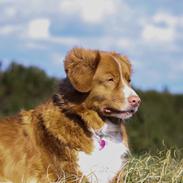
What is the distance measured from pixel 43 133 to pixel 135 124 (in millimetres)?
12758

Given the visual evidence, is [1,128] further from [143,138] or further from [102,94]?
[143,138]

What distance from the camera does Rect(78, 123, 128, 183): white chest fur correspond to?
8836 mm

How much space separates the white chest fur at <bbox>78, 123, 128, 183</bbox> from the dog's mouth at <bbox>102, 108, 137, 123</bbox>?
152 mm

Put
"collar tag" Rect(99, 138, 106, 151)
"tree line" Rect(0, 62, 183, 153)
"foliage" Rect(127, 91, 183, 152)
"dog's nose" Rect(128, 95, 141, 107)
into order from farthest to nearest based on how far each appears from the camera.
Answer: "tree line" Rect(0, 62, 183, 153) < "foliage" Rect(127, 91, 183, 152) < "collar tag" Rect(99, 138, 106, 151) < "dog's nose" Rect(128, 95, 141, 107)

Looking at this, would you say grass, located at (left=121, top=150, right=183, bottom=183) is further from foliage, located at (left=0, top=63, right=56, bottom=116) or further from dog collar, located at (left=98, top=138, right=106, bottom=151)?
foliage, located at (left=0, top=63, right=56, bottom=116)

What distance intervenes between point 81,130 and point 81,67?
0.78 m

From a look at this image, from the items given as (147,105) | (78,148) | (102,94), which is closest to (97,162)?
(78,148)

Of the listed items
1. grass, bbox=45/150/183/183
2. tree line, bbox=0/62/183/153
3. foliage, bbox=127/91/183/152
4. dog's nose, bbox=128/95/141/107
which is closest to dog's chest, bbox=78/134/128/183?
grass, bbox=45/150/183/183

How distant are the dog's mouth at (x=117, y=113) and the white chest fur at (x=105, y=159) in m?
0.15

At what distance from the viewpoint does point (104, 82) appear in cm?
886

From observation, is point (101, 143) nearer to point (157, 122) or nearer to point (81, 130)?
point (81, 130)

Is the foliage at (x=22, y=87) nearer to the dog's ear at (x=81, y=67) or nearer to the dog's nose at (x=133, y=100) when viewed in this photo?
the dog's ear at (x=81, y=67)

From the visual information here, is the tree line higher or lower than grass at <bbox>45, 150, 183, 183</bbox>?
lower

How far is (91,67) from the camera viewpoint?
9008 mm
